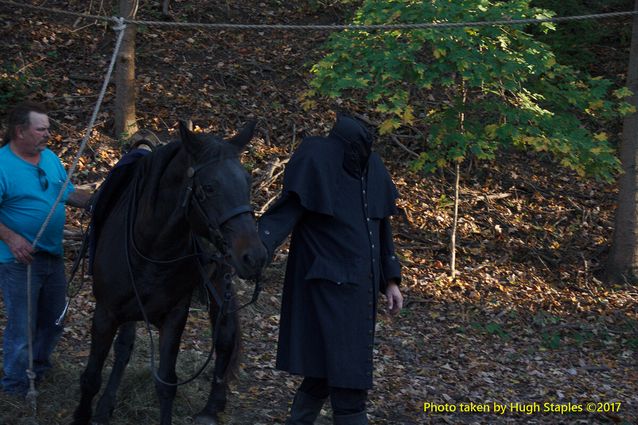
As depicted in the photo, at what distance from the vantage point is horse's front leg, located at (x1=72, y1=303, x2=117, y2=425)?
4824 millimetres

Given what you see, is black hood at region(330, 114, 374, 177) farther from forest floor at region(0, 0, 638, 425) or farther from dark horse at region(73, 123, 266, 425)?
forest floor at region(0, 0, 638, 425)

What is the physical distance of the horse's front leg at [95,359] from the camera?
15.8ft

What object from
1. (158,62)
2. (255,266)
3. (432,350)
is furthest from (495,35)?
(158,62)

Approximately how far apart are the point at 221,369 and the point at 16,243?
1.67m

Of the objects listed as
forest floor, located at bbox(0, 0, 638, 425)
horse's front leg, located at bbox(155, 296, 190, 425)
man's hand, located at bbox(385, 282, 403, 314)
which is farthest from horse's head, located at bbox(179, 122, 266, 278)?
forest floor, located at bbox(0, 0, 638, 425)

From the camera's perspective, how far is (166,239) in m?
4.59

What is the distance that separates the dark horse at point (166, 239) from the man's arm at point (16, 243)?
0.44m

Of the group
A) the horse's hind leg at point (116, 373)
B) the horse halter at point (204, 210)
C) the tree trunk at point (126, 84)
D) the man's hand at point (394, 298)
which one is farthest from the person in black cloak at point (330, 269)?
the tree trunk at point (126, 84)

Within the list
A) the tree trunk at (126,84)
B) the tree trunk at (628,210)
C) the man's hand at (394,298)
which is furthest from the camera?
the tree trunk at (126,84)

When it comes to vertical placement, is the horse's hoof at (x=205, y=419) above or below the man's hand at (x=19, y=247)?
below

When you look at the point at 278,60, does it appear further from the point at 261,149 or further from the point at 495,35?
the point at 495,35

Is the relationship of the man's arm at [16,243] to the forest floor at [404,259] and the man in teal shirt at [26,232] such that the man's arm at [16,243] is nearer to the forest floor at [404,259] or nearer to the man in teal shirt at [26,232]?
the man in teal shirt at [26,232]

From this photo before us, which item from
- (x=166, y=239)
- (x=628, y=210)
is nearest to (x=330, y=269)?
(x=166, y=239)

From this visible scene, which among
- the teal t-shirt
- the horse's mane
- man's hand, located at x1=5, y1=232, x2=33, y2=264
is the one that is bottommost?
man's hand, located at x1=5, y1=232, x2=33, y2=264
